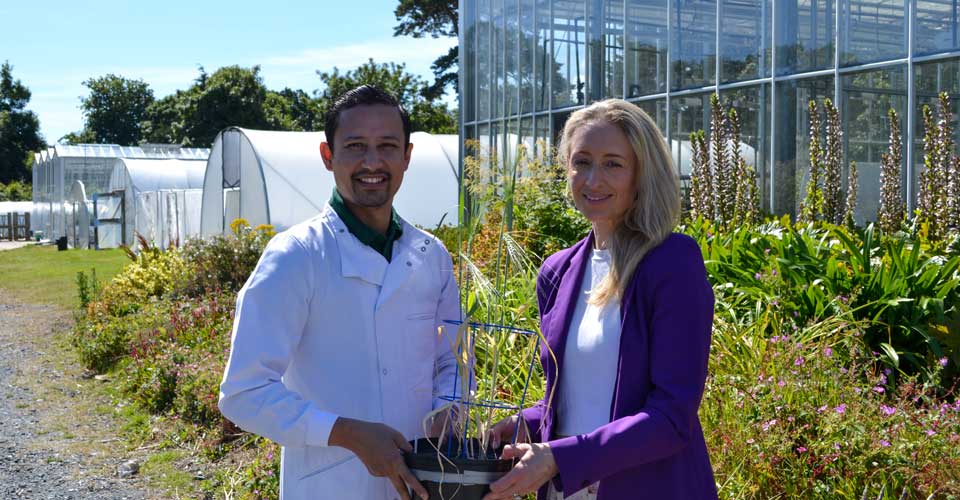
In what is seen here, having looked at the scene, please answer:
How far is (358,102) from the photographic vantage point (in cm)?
211

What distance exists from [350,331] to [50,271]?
21.5 m

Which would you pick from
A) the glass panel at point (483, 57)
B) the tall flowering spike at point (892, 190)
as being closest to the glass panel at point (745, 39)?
the tall flowering spike at point (892, 190)

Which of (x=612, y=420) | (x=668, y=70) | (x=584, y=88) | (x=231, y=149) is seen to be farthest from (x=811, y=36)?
(x=231, y=149)

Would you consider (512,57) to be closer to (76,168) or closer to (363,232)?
(363,232)

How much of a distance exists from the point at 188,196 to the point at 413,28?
1056cm

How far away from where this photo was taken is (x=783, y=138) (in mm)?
9773

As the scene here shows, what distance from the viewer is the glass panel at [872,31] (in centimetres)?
853

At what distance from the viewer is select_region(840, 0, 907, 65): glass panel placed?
8.53 meters

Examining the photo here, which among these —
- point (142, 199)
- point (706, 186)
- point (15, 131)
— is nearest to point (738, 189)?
point (706, 186)

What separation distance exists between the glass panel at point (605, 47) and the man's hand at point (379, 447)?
11.1m

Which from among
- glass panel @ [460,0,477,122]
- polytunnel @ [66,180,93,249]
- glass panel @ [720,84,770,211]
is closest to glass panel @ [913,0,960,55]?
glass panel @ [720,84,770,211]

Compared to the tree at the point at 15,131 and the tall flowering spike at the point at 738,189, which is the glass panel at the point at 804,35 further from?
the tree at the point at 15,131

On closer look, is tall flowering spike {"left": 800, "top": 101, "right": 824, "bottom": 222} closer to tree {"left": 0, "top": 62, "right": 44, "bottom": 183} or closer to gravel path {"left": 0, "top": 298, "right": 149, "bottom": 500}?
gravel path {"left": 0, "top": 298, "right": 149, "bottom": 500}

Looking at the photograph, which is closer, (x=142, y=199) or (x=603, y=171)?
(x=603, y=171)
